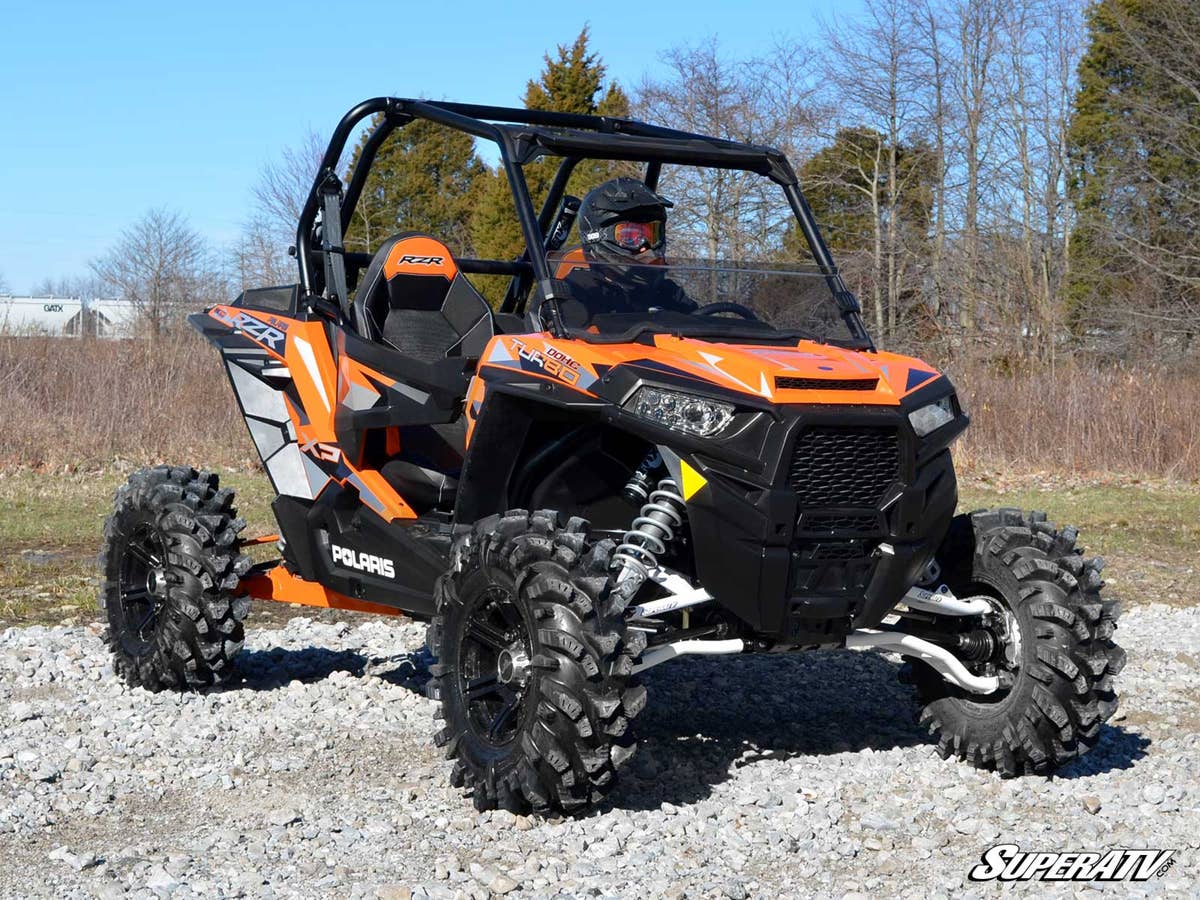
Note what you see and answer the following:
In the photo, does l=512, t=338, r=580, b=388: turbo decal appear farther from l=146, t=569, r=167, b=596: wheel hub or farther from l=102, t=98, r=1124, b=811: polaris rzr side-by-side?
l=146, t=569, r=167, b=596: wheel hub

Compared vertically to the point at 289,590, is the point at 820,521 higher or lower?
higher

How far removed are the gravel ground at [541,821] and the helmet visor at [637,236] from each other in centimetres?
199

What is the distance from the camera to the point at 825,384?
16.0 ft

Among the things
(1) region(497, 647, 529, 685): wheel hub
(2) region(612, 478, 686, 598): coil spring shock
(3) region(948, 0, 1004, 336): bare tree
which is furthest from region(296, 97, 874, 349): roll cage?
(3) region(948, 0, 1004, 336): bare tree

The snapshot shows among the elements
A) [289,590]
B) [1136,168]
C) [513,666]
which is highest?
[1136,168]

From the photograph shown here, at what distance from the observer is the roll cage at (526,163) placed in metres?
5.53

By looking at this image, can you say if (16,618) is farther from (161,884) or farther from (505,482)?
(161,884)

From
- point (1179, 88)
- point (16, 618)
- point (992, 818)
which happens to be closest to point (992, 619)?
point (992, 818)

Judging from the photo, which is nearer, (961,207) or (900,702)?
(900,702)

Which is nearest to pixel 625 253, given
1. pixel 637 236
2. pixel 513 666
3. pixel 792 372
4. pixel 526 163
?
pixel 637 236

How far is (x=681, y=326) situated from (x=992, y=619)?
1.60 meters

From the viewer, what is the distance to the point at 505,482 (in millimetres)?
5598

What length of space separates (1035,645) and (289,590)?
3469mm

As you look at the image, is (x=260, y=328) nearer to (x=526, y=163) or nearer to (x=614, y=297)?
(x=526, y=163)
